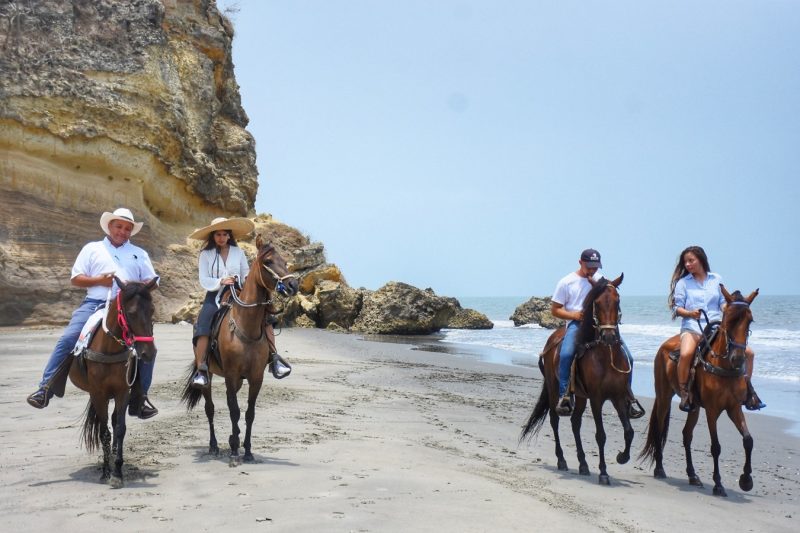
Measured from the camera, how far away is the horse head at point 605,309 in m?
7.23

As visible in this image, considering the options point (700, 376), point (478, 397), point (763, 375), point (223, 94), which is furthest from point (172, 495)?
point (223, 94)

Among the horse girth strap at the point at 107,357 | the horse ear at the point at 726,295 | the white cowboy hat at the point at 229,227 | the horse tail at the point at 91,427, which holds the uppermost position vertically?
the white cowboy hat at the point at 229,227

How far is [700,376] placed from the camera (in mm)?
7453

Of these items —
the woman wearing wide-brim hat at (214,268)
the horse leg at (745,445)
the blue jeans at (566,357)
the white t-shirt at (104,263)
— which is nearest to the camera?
the white t-shirt at (104,263)

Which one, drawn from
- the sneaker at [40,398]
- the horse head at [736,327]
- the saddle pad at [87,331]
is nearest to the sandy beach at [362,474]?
the sneaker at [40,398]

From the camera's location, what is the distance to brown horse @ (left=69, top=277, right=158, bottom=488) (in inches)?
241

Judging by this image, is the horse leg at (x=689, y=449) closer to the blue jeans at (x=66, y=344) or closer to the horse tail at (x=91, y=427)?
the horse tail at (x=91, y=427)

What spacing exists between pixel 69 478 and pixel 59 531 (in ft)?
5.15

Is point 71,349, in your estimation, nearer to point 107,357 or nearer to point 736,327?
point 107,357

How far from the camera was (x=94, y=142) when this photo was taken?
28016mm

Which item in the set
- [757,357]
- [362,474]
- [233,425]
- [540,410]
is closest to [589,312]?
[540,410]

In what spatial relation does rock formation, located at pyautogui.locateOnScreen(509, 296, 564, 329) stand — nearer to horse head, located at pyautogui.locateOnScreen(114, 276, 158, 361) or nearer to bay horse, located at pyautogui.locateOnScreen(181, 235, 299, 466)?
bay horse, located at pyautogui.locateOnScreen(181, 235, 299, 466)

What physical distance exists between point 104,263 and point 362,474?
3.10 meters

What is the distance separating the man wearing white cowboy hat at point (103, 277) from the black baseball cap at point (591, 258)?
4533 millimetres
